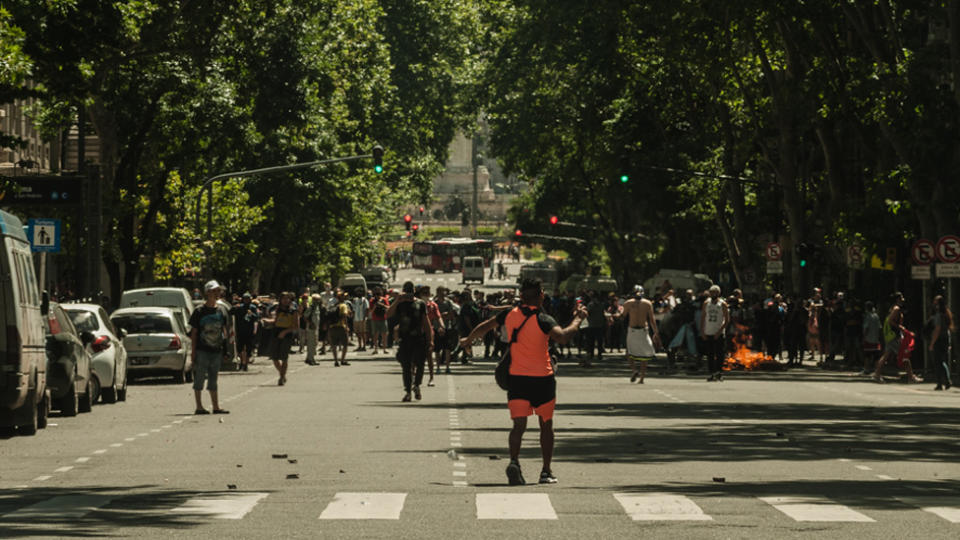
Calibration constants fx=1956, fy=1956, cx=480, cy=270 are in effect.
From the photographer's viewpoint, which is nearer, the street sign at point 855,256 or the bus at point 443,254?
the street sign at point 855,256

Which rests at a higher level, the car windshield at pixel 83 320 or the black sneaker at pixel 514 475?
the car windshield at pixel 83 320

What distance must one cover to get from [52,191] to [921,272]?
55.1 feet

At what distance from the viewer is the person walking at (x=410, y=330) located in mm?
28438

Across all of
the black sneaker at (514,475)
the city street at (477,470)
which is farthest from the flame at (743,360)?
the black sneaker at (514,475)

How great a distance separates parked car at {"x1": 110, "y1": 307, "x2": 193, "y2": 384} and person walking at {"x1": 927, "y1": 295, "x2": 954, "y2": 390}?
13.7 m

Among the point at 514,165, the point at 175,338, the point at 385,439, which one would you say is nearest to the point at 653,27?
the point at 175,338

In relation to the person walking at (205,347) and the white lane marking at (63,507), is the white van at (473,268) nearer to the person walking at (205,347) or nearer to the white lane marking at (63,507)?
the person walking at (205,347)

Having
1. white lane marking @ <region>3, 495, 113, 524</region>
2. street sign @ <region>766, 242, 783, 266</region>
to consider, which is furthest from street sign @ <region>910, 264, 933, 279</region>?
white lane marking @ <region>3, 495, 113, 524</region>

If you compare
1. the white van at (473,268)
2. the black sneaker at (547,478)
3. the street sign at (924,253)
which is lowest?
the black sneaker at (547,478)

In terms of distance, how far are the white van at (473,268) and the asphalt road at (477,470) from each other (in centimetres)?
12636

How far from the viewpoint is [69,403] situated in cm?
2548

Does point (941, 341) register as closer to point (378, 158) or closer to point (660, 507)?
point (660, 507)

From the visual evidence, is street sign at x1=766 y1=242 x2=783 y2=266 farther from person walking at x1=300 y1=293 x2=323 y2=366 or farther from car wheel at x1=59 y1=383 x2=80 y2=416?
car wheel at x1=59 y1=383 x2=80 y2=416

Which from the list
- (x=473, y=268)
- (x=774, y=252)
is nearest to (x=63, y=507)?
(x=774, y=252)
